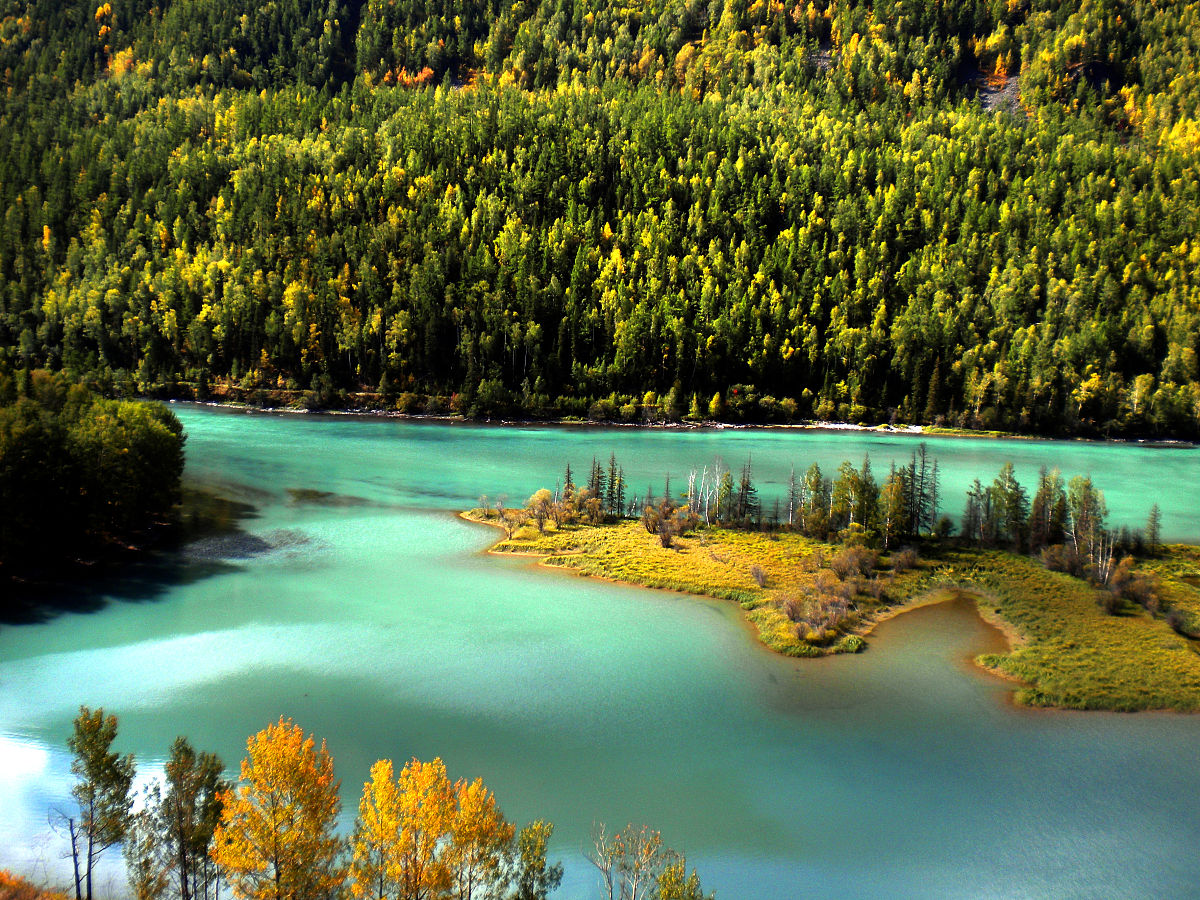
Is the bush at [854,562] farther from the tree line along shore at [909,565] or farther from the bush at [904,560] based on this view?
the bush at [904,560]

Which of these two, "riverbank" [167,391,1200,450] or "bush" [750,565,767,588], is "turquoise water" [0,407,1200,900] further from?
"riverbank" [167,391,1200,450]

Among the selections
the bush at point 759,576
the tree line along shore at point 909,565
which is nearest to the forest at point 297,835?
the tree line along shore at point 909,565

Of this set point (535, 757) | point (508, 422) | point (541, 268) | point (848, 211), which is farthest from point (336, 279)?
point (535, 757)

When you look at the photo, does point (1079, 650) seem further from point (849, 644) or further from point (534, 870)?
point (534, 870)

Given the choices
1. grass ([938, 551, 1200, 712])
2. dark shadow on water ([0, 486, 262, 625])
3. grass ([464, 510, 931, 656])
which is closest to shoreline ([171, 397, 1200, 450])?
grass ([464, 510, 931, 656])

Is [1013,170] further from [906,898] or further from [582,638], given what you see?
[906,898]
